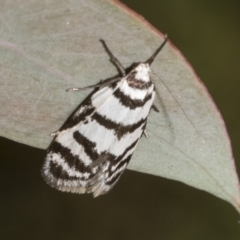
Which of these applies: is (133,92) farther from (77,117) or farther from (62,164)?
(62,164)

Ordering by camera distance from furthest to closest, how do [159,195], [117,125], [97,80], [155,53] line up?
[159,195] → [117,125] → [97,80] → [155,53]

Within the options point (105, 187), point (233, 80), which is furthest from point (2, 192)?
point (233, 80)

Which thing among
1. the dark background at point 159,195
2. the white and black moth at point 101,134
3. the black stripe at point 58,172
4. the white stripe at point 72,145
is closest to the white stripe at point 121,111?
the white and black moth at point 101,134

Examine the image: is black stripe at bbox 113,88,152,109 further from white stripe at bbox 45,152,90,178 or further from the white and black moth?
white stripe at bbox 45,152,90,178

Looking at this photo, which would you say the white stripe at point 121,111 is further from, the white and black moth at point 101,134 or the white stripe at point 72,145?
the white stripe at point 72,145

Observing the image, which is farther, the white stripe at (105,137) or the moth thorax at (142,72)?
the white stripe at (105,137)

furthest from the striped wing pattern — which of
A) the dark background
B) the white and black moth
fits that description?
the dark background

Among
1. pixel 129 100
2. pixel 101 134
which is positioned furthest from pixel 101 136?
pixel 129 100
